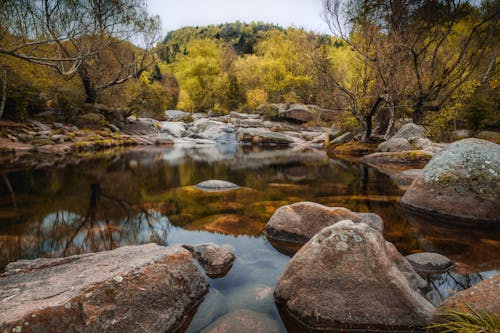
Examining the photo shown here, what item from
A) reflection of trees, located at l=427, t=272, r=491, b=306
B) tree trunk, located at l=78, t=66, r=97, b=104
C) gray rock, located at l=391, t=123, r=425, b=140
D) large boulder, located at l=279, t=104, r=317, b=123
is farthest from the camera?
large boulder, located at l=279, t=104, r=317, b=123

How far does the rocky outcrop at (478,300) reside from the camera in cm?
238

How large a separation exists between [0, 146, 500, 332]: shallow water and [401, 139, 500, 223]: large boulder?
590mm

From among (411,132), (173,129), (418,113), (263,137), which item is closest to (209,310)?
(411,132)

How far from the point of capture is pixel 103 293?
8.59 ft

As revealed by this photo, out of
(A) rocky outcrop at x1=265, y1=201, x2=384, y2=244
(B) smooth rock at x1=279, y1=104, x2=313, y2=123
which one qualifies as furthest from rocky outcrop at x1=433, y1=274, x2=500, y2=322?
(B) smooth rock at x1=279, y1=104, x2=313, y2=123

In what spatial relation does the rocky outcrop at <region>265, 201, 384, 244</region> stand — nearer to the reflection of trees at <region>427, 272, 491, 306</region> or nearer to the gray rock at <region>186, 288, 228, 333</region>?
the reflection of trees at <region>427, 272, 491, 306</region>

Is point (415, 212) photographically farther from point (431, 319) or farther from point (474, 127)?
point (474, 127)

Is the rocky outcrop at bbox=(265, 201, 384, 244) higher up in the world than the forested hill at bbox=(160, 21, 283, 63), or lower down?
lower down

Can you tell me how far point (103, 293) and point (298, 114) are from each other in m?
37.0

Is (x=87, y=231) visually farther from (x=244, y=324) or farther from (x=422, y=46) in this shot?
(x=422, y=46)

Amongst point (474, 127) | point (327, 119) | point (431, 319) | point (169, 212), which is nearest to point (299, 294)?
point (431, 319)

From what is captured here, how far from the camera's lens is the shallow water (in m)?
4.04

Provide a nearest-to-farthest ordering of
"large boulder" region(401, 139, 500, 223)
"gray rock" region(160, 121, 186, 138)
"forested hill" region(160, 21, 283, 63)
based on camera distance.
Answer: "large boulder" region(401, 139, 500, 223) < "gray rock" region(160, 121, 186, 138) < "forested hill" region(160, 21, 283, 63)

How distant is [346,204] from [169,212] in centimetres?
458
